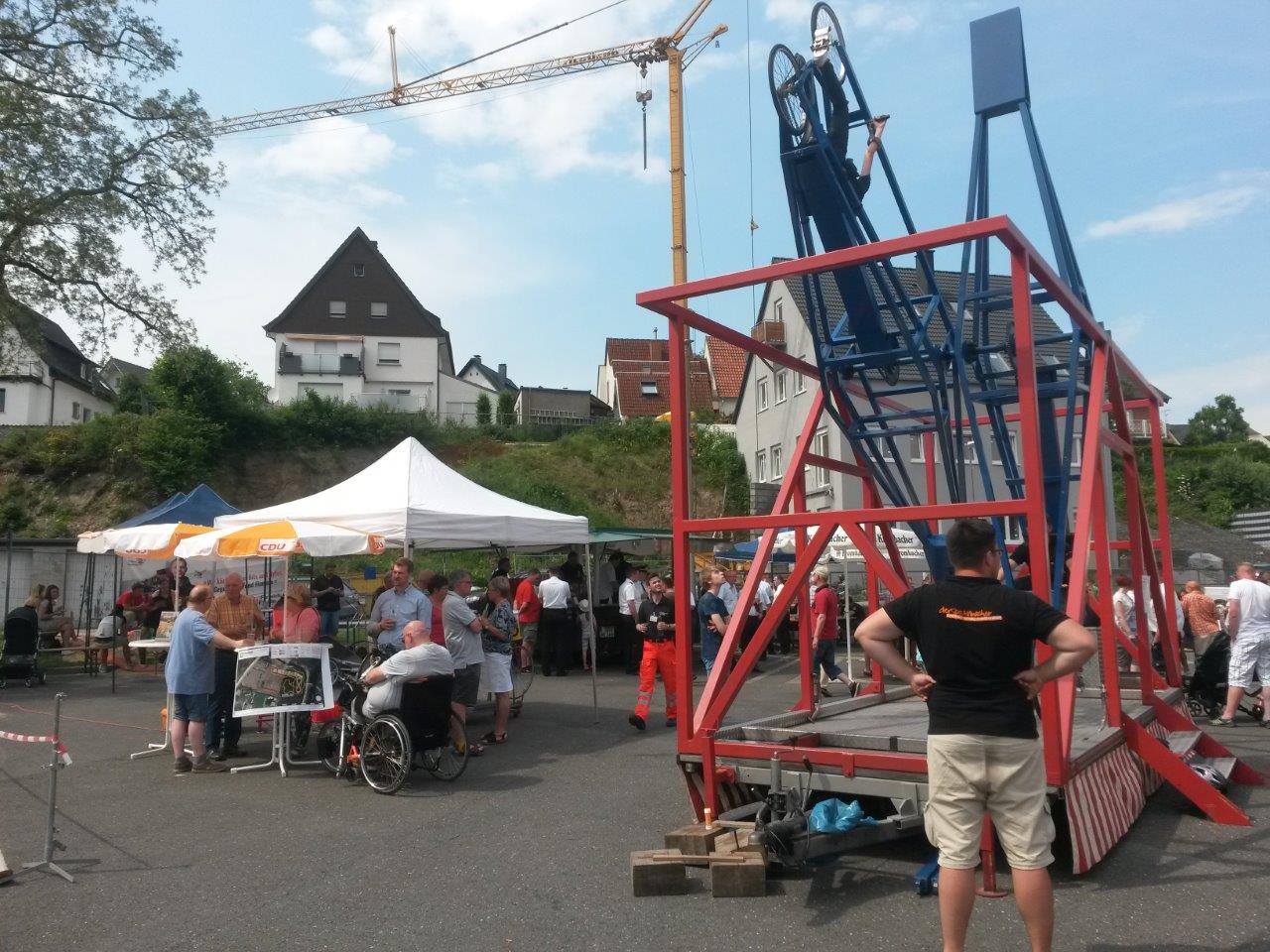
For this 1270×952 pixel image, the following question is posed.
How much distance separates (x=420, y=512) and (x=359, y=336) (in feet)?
153

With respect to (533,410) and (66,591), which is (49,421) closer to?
(533,410)

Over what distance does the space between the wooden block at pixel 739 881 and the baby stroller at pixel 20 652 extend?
14.2 m

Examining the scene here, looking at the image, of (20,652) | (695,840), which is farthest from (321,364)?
(695,840)

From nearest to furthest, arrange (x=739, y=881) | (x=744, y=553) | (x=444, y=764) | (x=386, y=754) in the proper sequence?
1. (x=739, y=881)
2. (x=386, y=754)
3. (x=444, y=764)
4. (x=744, y=553)

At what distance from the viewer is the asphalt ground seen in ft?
15.6

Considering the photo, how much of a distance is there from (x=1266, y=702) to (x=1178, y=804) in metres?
4.45

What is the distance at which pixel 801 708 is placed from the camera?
7465 millimetres

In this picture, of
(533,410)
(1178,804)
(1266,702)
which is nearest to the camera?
(1178,804)

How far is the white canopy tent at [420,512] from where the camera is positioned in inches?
445

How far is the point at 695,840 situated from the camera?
5547 millimetres

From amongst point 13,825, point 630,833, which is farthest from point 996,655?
point 13,825

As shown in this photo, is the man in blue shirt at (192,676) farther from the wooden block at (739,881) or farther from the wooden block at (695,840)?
the wooden block at (739,881)

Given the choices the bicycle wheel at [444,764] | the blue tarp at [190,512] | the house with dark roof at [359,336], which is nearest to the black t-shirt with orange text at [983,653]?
the bicycle wheel at [444,764]

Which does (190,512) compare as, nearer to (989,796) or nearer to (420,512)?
(420,512)
